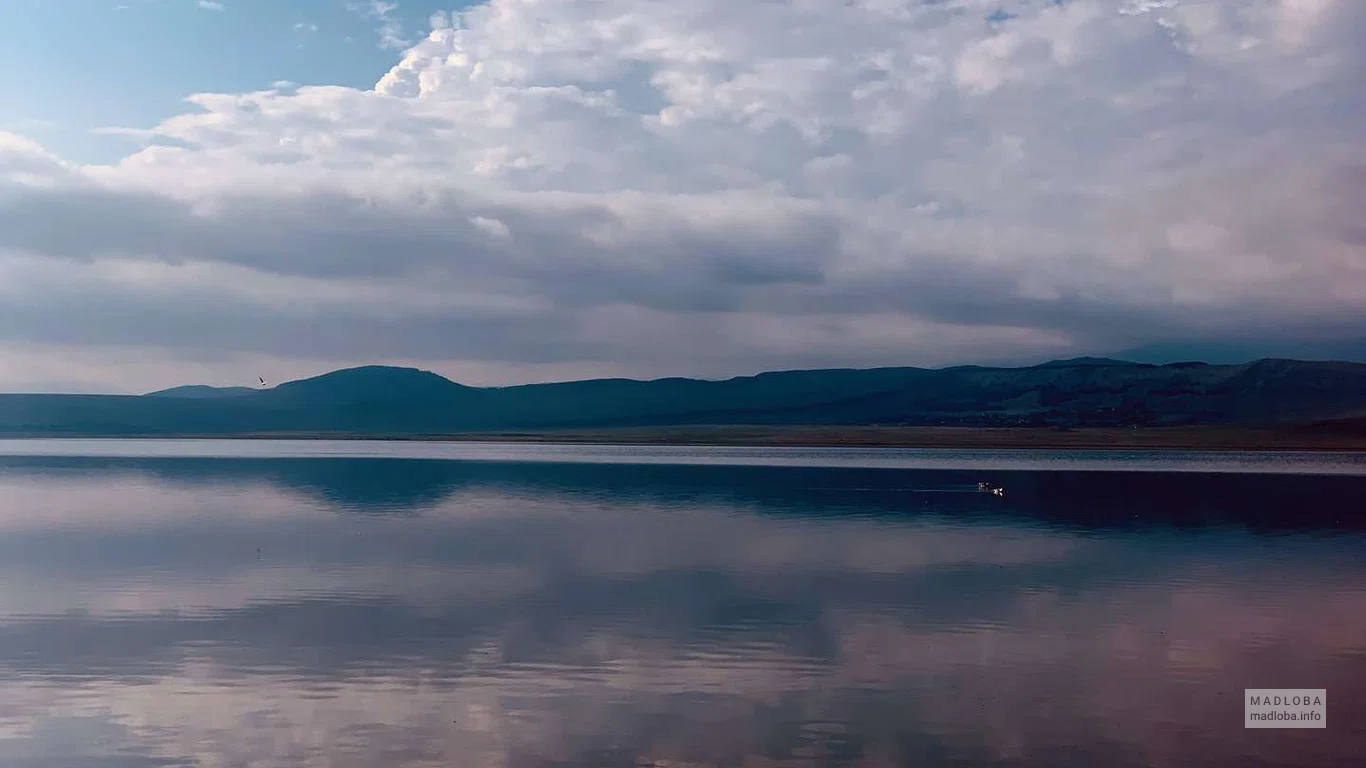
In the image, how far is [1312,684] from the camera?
16.8m

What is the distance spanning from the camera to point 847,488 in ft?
192

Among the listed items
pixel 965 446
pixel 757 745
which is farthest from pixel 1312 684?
pixel 965 446

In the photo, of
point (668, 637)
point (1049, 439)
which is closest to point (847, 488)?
point (668, 637)

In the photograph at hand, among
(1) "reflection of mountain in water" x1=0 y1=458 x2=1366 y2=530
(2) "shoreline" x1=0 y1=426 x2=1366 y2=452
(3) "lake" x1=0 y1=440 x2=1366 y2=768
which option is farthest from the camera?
(2) "shoreline" x1=0 y1=426 x2=1366 y2=452

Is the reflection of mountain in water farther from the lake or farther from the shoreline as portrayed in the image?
the shoreline

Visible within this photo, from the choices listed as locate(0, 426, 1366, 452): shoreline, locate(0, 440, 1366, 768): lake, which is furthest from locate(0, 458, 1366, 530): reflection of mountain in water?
locate(0, 426, 1366, 452): shoreline

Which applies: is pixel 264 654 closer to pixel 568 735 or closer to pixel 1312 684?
pixel 568 735

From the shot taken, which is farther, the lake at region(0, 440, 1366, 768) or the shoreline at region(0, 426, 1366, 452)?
the shoreline at region(0, 426, 1366, 452)

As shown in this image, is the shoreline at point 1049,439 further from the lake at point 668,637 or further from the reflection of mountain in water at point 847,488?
the lake at point 668,637

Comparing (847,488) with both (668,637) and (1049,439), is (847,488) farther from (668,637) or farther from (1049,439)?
(1049,439)

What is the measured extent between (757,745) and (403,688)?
513 cm

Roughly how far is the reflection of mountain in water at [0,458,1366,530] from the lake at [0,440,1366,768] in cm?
179

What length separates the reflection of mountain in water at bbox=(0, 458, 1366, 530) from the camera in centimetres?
4456

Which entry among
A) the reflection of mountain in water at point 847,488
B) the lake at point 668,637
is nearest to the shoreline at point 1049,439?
the reflection of mountain in water at point 847,488
